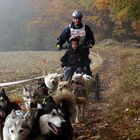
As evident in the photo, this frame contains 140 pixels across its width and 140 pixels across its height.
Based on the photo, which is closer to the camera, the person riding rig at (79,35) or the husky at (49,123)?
the husky at (49,123)

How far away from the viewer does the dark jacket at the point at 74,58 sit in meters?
9.77

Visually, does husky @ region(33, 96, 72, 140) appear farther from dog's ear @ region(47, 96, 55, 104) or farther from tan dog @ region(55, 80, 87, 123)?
tan dog @ region(55, 80, 87, 123)

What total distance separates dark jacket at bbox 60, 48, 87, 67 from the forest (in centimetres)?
2781

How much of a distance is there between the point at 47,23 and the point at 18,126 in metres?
49.1

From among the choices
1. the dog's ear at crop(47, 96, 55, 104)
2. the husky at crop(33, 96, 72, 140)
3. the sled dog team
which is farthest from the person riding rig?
the husky at crop(33, 96, 72, 140)

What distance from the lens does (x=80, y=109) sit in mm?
9484

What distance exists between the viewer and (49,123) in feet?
19.4

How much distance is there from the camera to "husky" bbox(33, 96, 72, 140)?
5.82 m

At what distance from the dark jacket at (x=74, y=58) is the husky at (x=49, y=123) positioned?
3.69m

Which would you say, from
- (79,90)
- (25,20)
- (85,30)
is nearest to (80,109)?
(79,90)

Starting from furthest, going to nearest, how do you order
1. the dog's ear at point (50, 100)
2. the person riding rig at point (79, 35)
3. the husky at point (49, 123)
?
the person riding rig at point (79, 35), the dog's ear at point (50, 100), the husky at point (49, 123)

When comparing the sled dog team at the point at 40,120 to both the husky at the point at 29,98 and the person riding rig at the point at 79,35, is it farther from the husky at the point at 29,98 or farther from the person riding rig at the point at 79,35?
the person riding rig at the point at 79,35

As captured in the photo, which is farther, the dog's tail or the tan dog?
the tan dog

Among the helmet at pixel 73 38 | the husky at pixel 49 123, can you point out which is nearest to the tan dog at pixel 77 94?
the helmet at pixel 73 38
